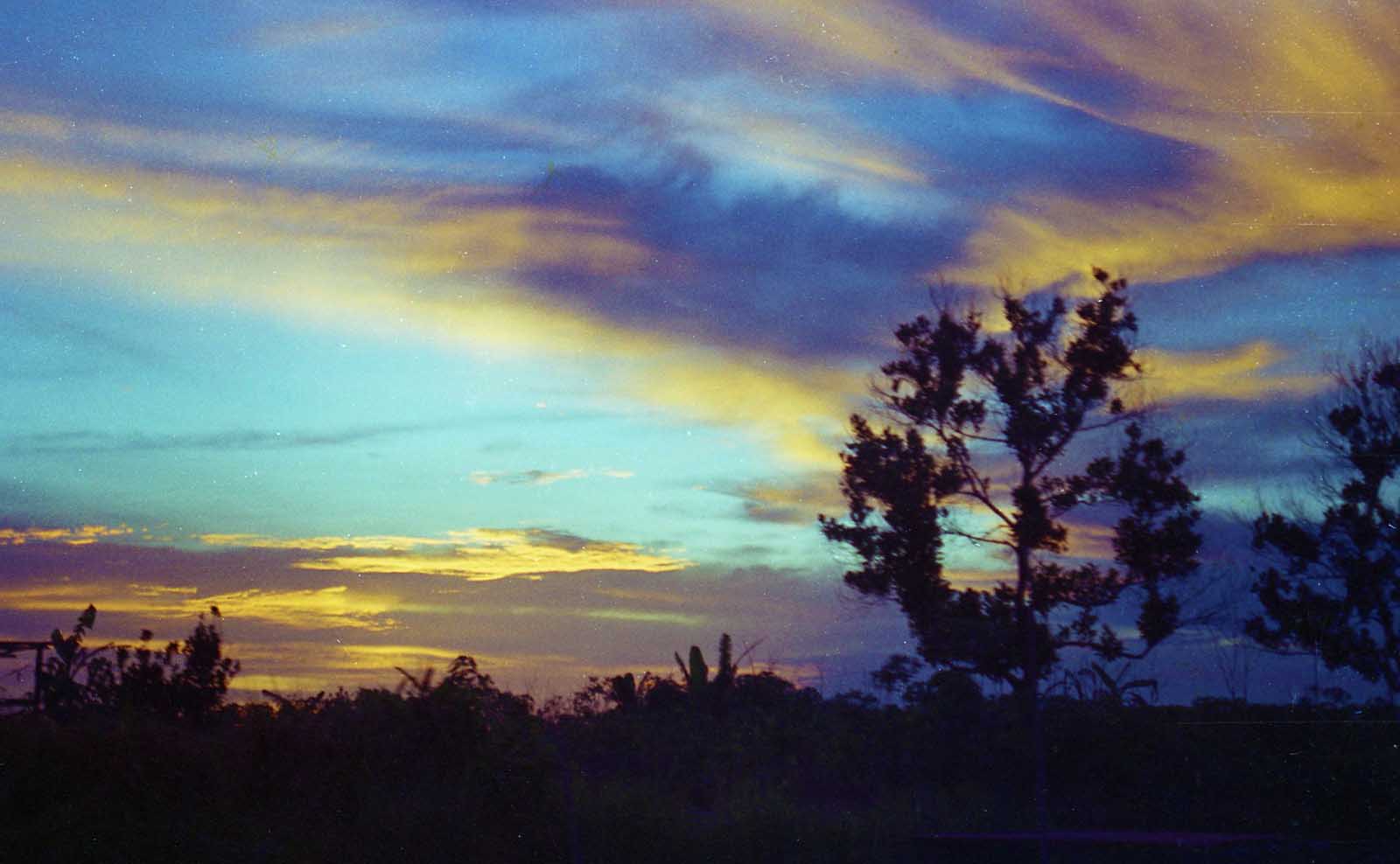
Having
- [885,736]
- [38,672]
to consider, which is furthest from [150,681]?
[885,736]

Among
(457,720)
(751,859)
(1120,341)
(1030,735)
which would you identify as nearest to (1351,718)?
(1030,735)

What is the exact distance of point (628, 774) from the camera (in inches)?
810

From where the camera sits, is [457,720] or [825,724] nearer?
[457,720]

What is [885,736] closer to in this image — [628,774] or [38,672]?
[628,774]

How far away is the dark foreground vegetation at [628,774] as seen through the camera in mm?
13672

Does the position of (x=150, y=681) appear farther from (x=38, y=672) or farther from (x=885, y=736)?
(x=885, y=736)

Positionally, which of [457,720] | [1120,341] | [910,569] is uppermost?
[1120,341]

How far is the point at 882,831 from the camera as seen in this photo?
15.8 meters

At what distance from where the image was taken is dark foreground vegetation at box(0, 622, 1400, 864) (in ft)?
44.9

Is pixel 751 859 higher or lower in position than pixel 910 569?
lower

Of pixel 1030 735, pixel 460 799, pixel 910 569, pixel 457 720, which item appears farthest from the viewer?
pixel 910 569

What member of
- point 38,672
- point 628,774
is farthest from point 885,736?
point 38,672

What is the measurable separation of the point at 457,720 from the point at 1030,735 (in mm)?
10624

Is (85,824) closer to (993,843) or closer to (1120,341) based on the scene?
(993,843)
